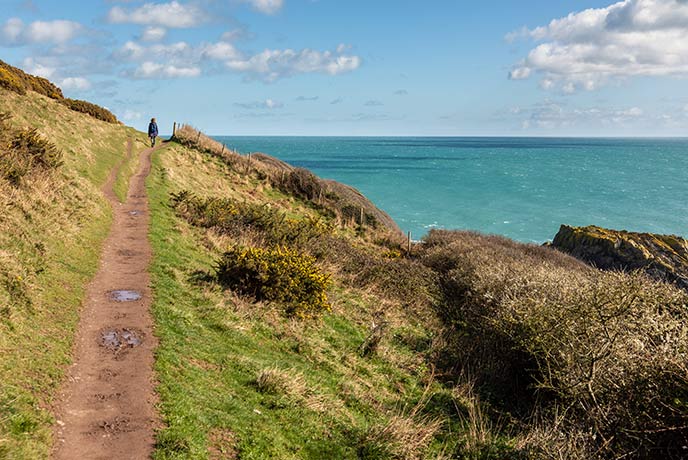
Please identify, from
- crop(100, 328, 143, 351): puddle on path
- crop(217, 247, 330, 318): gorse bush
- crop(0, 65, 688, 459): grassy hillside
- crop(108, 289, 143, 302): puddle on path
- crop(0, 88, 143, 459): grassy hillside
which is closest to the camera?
crop(0, 88, 143, 459): grassy hillside

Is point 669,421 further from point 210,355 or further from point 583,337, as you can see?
point 210,355

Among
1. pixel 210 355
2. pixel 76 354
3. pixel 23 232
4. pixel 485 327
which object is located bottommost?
pixel 485 327

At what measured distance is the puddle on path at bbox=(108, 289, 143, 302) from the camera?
1284 cm

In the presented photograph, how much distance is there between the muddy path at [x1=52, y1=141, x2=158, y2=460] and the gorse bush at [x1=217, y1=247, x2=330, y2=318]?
286 centimetres

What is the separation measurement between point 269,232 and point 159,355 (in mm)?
13856

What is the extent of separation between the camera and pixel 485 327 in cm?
1853

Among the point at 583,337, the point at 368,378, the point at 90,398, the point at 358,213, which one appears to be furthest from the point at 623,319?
the point at 358,213

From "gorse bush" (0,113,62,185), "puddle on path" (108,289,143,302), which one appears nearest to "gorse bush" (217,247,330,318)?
"puddle on path" (108,289,143,302)

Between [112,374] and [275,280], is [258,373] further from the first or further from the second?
[275,280]

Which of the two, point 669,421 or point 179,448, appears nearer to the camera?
point 179,448

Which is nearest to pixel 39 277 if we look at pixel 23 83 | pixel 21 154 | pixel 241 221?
pixel 21 154

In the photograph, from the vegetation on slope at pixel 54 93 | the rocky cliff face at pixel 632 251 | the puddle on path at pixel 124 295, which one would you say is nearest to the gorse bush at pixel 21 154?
the puddle on path at pixel 124 295

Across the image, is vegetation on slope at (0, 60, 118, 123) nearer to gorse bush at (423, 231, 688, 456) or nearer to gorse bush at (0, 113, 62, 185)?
gorse bush at (0, 113, 62, 185)

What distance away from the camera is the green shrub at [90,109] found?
4566 centimetres
